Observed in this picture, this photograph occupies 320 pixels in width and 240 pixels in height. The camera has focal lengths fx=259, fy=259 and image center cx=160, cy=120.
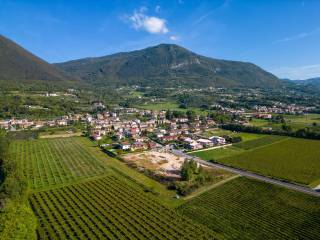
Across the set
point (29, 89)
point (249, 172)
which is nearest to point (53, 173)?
point (249, 172)

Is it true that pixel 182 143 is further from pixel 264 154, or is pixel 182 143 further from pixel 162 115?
pixel 162 115

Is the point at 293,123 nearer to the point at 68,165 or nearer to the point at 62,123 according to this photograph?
the point at 68,165

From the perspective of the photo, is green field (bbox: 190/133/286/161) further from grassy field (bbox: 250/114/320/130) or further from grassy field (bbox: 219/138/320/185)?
grassy field (bbox: 250/114/320/130)

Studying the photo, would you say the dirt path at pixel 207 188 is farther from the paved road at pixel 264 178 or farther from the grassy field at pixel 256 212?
the paved road at pixel 264 178

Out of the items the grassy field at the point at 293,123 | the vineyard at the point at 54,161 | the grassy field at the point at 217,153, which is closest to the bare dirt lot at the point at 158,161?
the grassy field at the point at 217,153

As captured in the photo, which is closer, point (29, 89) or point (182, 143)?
point (182, 143)

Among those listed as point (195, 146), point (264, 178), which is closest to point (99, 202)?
point (264, 178)
